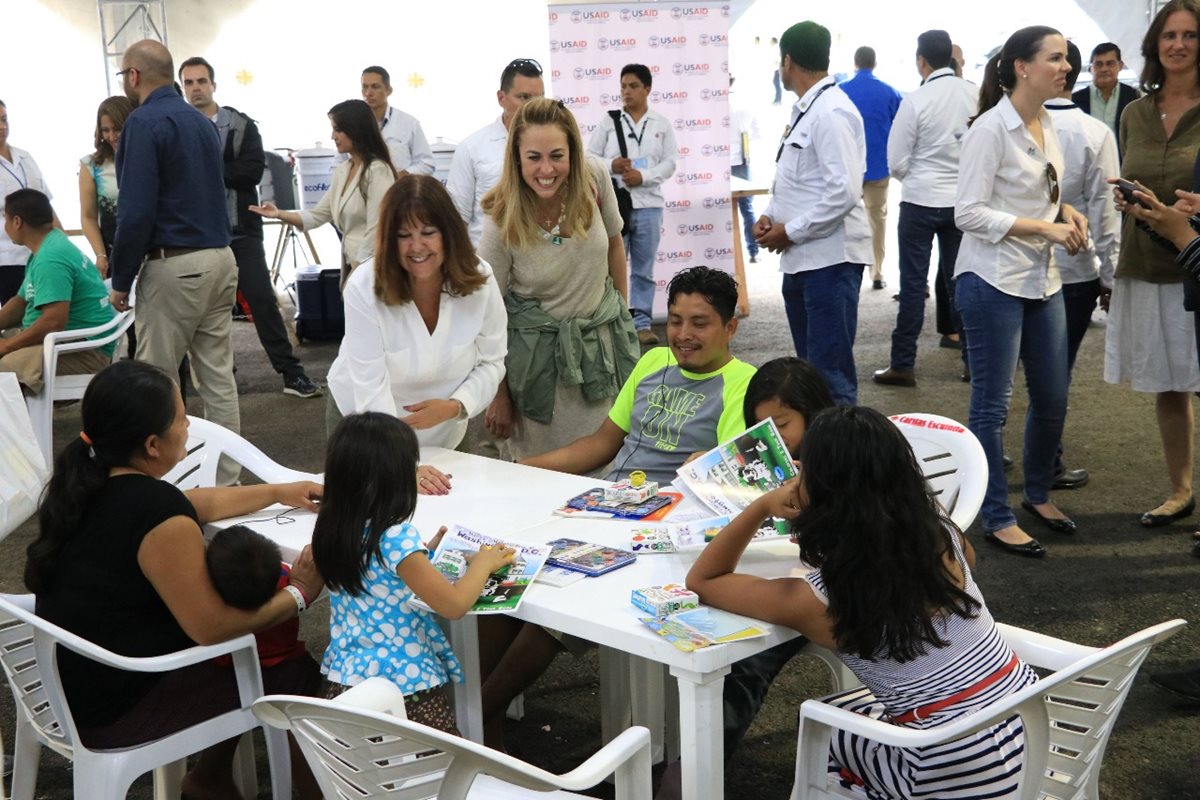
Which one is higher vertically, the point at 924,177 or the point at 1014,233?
the point at 924,177

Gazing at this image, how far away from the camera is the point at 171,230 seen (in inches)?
183

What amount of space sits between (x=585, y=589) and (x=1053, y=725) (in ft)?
2.58

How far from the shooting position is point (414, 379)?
312 cm

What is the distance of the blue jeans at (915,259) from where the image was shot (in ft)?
19.7

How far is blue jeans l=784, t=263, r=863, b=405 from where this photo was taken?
435 cm

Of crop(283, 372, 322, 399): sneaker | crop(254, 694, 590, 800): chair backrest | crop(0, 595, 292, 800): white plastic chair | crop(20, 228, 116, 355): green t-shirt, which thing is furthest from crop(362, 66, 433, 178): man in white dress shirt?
crop(254, 694, 590, 800): chair backrest

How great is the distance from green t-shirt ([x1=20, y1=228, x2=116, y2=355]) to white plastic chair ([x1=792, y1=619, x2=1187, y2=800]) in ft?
13.2

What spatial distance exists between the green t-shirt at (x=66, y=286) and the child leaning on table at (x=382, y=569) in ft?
10.6

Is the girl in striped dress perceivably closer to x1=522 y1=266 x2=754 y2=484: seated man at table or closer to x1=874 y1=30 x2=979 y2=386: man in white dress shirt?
x1=522 y1=266 x2=754 y2=484: seated man at table

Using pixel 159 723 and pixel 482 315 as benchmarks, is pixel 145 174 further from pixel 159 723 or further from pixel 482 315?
pixel 159 723

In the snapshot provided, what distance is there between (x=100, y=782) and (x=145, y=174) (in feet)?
9.66

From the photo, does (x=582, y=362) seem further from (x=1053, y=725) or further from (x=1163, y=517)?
(x=1163, y=517)

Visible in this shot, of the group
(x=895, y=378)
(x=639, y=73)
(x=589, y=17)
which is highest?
(x=589, y=17)

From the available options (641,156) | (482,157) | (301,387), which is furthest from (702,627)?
(641,156)
